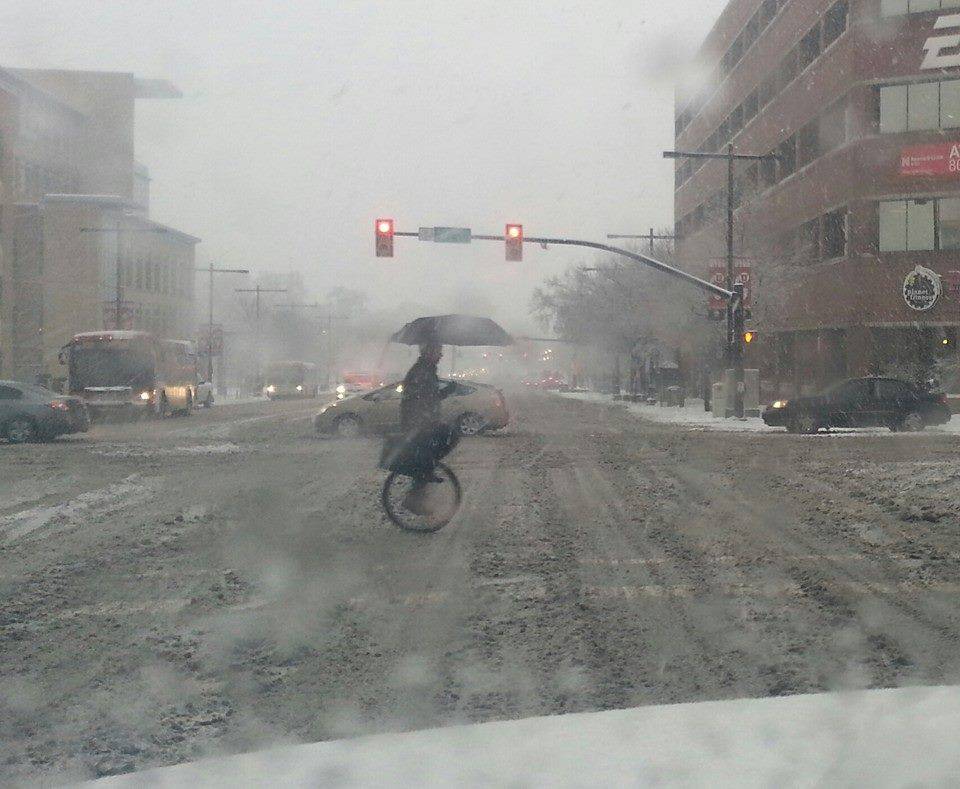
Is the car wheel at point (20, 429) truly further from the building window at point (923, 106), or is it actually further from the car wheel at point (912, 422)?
the building window at point (923, 106)

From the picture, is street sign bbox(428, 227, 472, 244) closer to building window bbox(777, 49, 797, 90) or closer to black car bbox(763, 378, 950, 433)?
black car bbox(763, 378, 950, 433)

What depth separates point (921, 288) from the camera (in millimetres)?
44031

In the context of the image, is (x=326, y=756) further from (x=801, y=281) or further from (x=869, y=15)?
(x=801, y=281)

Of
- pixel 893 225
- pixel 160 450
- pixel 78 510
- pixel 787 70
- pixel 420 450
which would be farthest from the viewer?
pixel 787 70

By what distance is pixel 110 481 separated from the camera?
55.3 feet

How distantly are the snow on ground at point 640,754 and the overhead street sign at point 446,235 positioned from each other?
28.5m

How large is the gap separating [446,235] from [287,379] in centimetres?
3492

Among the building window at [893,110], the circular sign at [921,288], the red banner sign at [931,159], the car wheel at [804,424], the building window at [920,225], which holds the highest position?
the building window at [893,110]

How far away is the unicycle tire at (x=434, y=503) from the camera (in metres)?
11.8

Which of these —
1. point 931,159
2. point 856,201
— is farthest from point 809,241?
point 931,159

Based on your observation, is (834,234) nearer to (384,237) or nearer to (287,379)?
(384,237)

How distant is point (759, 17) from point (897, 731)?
62681 mm

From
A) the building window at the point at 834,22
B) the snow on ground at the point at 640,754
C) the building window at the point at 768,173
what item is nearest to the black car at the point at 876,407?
the building window at the point at 834,22

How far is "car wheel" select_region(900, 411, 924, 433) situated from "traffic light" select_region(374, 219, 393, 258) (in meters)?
14.0
